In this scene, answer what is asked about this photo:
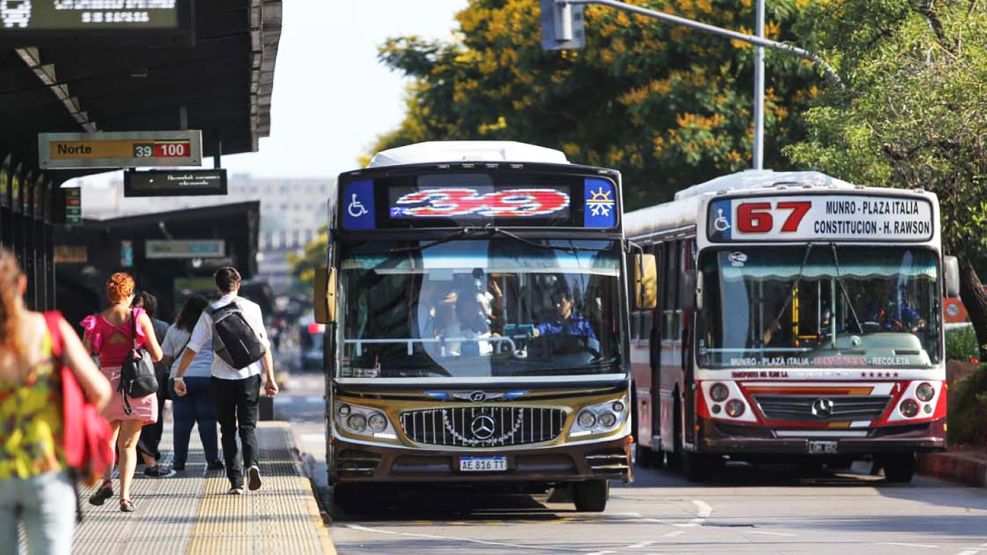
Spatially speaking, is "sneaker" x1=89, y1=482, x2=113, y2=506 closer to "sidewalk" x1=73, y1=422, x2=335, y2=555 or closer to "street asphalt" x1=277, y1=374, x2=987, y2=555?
"sidewalk" x1=73, y1=422, x2=335, y2=555

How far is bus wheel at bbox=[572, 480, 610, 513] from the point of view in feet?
54.3

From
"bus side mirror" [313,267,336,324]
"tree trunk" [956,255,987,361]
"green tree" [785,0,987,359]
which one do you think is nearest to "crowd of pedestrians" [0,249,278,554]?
"bus side mirror" [313,267,336,324]

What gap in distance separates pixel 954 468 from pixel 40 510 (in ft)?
50.0

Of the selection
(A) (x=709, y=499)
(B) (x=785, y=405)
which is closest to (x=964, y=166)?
(B) (x=785, y=405)

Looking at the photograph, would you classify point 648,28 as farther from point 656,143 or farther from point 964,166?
point 964,166

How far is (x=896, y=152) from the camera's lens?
75.4 feet

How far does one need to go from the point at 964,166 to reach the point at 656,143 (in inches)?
548

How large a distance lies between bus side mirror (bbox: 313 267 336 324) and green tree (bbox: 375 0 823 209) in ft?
66.2

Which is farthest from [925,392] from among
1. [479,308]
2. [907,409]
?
[479,308]

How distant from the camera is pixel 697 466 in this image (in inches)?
814

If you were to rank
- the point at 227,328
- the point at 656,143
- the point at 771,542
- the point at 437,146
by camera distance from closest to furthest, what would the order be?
1. the point at 771,542
2. the point at 227,328
3. the point at 437,146
4. the point at 656,143

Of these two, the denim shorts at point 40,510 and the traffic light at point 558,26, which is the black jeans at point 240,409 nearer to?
the denim shorts at point 40,510

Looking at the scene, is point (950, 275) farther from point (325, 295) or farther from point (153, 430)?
point (153, 430)

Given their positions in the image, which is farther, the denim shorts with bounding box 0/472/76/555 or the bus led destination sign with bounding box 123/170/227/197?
the bus led destination sign with bounding box 123/170/227/197
